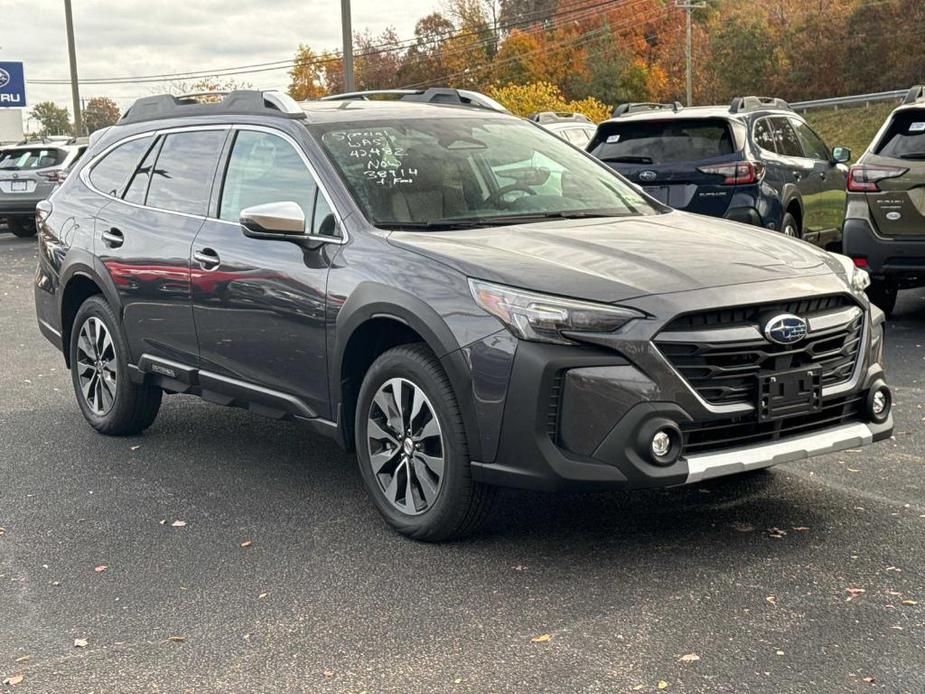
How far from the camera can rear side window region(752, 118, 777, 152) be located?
11.5 metres

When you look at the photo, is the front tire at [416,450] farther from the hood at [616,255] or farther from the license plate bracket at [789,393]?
the license plate bracket at [789,393]

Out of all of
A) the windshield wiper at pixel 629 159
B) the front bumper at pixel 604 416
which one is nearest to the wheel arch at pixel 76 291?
the front bumper at pixel 604 416

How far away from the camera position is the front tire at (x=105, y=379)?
7.09 m

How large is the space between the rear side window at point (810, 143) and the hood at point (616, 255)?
7627 mm

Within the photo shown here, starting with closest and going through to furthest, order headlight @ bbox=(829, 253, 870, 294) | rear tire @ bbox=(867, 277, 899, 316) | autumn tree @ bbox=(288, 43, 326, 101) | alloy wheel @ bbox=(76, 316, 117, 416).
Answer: headlight @ bbox=(829, 253, 870, 294) → alloy wheel @ bbox=(76, 316, 117, 416) → rear tire @ bbox=(867, 277, 899, 316) → autumn tree @ bbox=(288, 43, 326, 101)

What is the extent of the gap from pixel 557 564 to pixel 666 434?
2.28ft

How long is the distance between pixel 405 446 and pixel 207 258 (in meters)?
1.62

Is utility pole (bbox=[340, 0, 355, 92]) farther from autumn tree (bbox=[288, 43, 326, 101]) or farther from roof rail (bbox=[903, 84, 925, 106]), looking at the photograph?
autumn tree (bbox=[288, 43, 326, 101])

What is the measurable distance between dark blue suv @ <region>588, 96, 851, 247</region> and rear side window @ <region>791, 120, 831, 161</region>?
0.65 meters

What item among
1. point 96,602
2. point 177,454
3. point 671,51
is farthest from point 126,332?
point 671,51

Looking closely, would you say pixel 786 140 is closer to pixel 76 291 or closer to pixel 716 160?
pixel 716 160

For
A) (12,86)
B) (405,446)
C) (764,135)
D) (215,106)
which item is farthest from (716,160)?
(12,86)

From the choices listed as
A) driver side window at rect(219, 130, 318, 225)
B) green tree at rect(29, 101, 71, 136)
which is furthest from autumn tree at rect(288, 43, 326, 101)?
driver side window at rect(219, 130, 318, 225)

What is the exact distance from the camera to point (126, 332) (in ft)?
22.7
